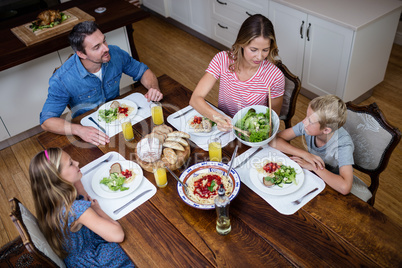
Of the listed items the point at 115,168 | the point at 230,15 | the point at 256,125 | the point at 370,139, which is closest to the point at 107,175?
the point at 115,168

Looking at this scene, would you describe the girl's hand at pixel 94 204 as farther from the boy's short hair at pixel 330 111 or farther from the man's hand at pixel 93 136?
the boy's short hair at pixel 330 111

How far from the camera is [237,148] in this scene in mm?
1662

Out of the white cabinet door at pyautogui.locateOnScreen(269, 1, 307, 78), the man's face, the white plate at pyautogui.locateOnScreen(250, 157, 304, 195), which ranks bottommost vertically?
the white cabinet door at pyautogui.locateOnScreen(269, 1, 307, 78)

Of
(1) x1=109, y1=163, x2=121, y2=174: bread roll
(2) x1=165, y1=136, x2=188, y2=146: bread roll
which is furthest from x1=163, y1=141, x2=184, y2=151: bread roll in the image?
(1) x1=109, y1=163, x2=121, y2=174: bread roll

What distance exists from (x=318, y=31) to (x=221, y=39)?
4.45 ft

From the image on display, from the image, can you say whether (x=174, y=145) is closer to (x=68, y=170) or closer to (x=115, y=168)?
Answer: (x=115, y=168)

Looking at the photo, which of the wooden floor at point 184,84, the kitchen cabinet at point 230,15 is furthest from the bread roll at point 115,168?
the kitchen cabinet at point 230,15

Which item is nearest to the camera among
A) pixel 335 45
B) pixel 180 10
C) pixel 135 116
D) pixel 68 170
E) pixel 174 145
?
pixel 68 170

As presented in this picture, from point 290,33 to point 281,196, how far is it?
1.97 m

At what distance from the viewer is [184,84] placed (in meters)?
3.51

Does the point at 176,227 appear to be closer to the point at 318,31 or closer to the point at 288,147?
the point at 288,147

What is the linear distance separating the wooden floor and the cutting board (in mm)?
893

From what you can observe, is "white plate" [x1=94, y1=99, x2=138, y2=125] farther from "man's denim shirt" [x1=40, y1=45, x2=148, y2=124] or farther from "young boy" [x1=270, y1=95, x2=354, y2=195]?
"young boy" [x1=270, y1=95, x2=354, y2=195]

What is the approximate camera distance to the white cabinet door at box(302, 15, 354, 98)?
8.65 feet
